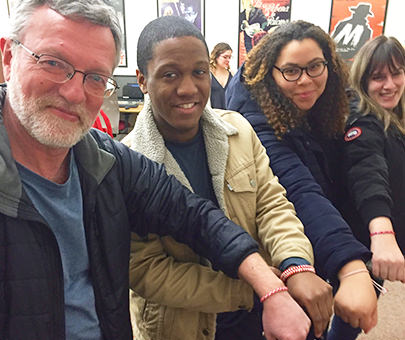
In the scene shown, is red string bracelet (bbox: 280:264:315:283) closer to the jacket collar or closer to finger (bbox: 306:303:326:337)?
finger (bbox: 306:303:326:337)

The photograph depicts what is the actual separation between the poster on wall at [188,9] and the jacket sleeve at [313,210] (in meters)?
4.72

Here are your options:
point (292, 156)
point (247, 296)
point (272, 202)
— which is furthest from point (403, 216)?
point (247, 296)

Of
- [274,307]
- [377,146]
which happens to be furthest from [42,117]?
[377,146]

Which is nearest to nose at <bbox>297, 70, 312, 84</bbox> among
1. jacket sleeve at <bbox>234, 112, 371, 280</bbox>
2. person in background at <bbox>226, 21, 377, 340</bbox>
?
person in background at <bbox>226, 21, 377, 340</bbox>

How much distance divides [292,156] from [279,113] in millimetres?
164

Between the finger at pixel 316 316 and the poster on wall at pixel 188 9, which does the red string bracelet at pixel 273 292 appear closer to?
the finger at pixel 316 316

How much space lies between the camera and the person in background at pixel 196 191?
96 centimetres

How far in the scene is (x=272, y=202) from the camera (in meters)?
1.08

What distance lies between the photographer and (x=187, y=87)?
3.28ft

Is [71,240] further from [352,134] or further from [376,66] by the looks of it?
[376,66]

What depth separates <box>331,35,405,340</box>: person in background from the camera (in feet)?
4.31

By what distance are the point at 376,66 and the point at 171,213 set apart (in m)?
1.17

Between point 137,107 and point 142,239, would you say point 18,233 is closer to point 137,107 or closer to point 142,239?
point 142,239

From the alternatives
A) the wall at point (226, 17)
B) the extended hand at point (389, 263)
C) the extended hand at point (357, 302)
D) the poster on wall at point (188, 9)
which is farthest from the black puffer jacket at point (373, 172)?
the poster on wall at point (188, 9)
